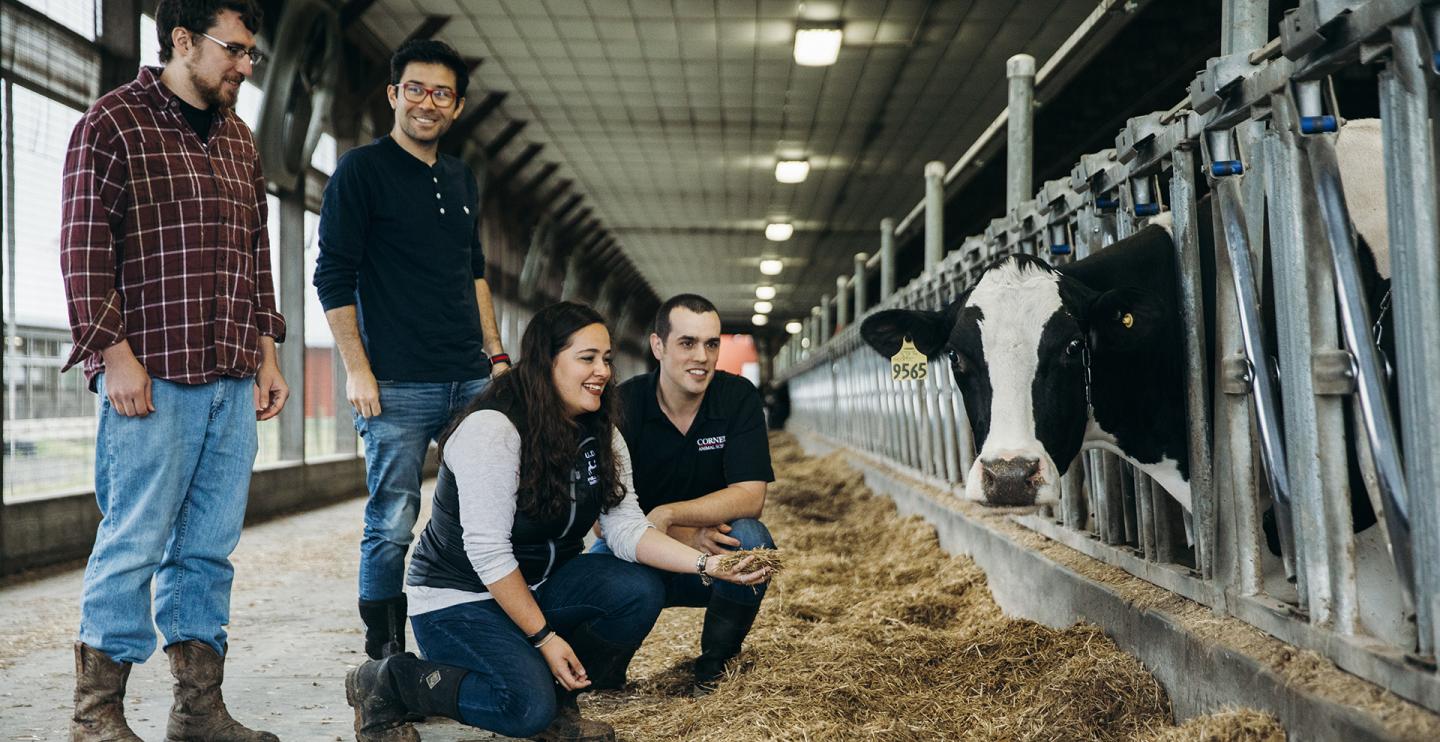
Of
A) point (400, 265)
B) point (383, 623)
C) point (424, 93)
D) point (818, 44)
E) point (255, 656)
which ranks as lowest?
point (255, 656)

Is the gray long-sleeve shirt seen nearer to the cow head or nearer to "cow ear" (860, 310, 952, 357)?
the cow head


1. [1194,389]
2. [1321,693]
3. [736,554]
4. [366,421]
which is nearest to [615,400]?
[736,554]

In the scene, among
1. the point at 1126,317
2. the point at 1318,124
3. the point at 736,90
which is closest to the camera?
the point at 1318,124

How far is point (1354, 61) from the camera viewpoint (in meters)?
2.06

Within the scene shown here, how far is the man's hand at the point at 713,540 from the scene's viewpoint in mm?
3298

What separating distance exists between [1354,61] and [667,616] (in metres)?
3.11

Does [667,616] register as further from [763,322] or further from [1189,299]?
[763,322]

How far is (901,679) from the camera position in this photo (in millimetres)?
3113

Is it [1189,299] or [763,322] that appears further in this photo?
[763,322]

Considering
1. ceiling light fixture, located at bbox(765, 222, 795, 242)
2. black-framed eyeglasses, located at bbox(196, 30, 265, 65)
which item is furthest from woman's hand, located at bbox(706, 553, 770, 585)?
ceiling light fixture, located at bbox(765, 222, 795, 242)

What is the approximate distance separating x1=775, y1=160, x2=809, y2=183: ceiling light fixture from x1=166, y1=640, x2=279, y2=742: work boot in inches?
542

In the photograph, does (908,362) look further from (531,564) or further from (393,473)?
(393,473)

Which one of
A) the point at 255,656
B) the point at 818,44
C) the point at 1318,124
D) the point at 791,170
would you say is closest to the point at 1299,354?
the point at 1318,124

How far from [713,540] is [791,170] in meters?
13.4
